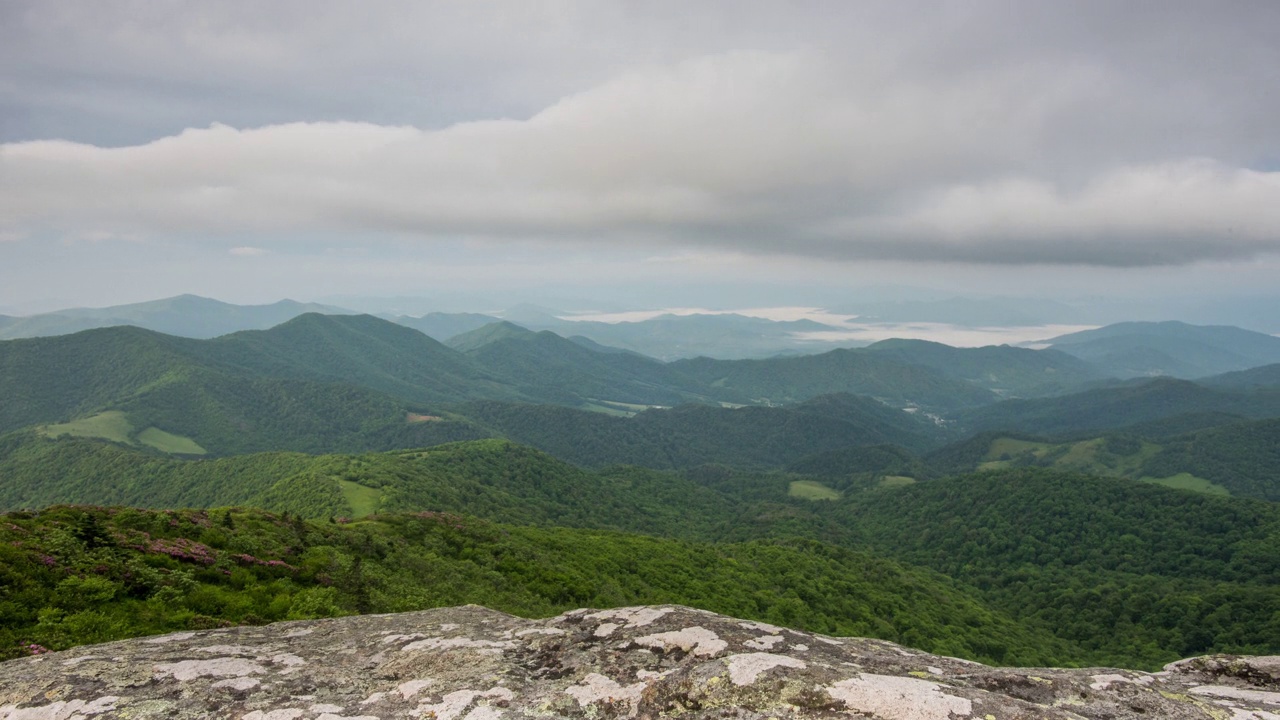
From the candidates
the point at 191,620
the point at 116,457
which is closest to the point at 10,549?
the point at 191,620

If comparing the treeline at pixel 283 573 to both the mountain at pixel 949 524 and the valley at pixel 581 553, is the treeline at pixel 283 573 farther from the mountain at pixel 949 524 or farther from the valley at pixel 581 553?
the mountain at pixel 949 524

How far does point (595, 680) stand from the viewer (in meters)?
7.92

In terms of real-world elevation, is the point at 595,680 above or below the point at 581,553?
above

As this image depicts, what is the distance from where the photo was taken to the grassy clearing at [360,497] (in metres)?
80.0

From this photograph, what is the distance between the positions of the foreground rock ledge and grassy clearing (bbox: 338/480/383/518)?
7768 cm

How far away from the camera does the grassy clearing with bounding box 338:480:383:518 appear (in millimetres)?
80037

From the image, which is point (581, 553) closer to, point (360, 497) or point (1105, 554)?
point (360, 497)

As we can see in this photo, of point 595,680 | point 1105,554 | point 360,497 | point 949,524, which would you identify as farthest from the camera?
point 949,524

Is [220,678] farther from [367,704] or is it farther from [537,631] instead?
[537,631]

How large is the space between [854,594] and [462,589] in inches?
2788

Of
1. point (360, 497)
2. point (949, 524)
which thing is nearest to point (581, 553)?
point (360, 497)

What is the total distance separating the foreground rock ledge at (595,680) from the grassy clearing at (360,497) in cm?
7768

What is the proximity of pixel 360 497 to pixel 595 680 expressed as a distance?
9017 centimetres

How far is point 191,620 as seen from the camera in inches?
515
